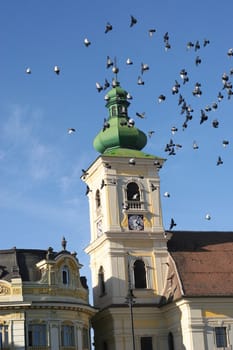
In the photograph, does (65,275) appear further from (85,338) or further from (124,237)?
(124,237)

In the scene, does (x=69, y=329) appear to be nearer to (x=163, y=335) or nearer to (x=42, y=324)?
(x=42, y=324)

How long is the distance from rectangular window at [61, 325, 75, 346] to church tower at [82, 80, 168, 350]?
3.99 metres

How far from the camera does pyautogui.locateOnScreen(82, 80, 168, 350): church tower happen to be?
48812 millimetres

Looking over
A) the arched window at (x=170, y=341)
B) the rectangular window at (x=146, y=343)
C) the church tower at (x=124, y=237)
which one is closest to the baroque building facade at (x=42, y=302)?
the church tower at (x=124, y=237)

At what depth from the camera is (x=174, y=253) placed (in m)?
50.8

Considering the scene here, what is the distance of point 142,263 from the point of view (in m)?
51.2

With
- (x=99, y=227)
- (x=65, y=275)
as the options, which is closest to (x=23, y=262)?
(x=65, y=275)

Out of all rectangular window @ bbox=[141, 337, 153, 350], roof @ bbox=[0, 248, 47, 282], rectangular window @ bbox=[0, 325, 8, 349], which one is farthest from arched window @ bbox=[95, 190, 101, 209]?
rectangular window @ bbox=[0, 325, 8, 349]

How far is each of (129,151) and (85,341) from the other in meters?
14.6

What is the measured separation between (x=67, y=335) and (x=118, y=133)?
16.3 metres

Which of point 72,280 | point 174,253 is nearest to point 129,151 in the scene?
point 174,253

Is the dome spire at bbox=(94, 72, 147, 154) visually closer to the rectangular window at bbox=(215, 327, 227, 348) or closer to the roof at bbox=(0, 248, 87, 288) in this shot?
the roof at bbox=(0, 248, 87, 288)

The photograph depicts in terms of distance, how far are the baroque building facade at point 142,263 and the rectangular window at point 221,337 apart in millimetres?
63

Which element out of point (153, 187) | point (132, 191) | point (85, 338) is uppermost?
point (153, 187)
